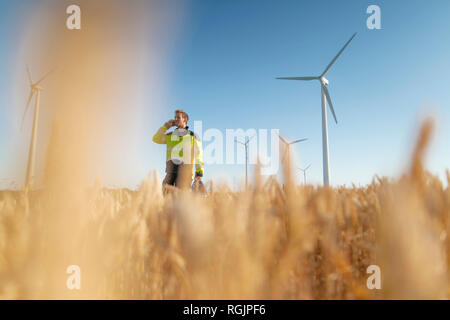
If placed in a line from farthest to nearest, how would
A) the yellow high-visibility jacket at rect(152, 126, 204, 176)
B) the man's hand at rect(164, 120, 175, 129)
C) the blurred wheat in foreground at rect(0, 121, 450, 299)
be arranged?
the yellow high-visibility jacket at rect(152, 126, 204, 176)
the man's hand at rect(164, 120, 175, 129)
the blurred wheat in foreground at rect(0, 121, 450, 299)

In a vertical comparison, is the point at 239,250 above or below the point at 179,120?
below

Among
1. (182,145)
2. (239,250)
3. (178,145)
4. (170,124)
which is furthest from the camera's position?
(178,145)

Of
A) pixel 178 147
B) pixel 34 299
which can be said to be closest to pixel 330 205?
pixel 34 299

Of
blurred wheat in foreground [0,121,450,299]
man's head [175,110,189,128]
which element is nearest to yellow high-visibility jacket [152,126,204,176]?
man's head [175,110,189,128]

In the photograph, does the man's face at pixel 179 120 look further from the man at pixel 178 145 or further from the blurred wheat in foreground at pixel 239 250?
the blurred wheat in foreground at pixel 239 250

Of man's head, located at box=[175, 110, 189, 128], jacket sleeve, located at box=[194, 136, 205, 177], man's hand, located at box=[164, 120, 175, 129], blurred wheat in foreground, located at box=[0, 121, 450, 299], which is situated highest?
man's head, located at box=[175, 110, 189, 128]

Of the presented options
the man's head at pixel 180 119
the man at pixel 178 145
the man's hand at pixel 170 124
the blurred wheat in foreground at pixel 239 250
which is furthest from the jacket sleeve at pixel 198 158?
the blurred wheat in foreground at pixel 239 250

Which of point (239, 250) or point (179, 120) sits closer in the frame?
point (239, 250)

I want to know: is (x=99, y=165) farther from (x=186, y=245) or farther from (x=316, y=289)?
(x=316, y=289)

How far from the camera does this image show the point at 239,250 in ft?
1.89

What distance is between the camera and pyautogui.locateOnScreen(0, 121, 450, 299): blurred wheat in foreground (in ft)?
1.72

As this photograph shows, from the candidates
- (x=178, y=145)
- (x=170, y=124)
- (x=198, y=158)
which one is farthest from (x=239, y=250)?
(x=178, y=145)

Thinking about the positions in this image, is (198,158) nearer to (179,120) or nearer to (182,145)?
(182,145)

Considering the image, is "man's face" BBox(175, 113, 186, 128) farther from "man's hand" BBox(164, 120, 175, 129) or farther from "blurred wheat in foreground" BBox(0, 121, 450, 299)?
"blurred wheat in foreground" BBox(0, 121, 450, 299)
